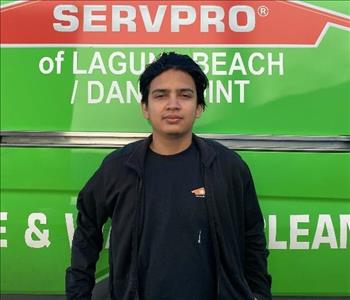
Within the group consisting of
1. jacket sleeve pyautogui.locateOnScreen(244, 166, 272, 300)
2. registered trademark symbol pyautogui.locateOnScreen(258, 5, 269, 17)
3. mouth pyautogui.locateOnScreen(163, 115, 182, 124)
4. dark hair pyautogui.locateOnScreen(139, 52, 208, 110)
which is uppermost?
registered trademark symbol pyautogui.locateOnScreen(258, 5, 269, 17)

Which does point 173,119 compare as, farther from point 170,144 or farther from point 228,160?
point 228,160

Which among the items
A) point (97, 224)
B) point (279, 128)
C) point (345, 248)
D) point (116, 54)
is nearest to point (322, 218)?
point (345, 248)

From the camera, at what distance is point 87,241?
1582 mm

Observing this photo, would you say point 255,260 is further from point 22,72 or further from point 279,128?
point 22,72

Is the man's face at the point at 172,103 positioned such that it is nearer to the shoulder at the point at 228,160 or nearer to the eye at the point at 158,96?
the eye at the point at 158,96

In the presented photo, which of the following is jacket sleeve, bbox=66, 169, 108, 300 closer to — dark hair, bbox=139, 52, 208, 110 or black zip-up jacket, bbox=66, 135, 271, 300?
black zip-up jacket, bbox=66, 135, 271, 300

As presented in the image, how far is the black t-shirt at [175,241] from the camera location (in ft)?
4.71

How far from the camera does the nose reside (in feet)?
4.66

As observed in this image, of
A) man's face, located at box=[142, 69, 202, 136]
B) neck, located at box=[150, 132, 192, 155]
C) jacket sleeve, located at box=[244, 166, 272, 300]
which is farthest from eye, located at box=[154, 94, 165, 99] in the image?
jacket sleeve, located at box=[244, 166, 272, 300]

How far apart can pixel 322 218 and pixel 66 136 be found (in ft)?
3.62

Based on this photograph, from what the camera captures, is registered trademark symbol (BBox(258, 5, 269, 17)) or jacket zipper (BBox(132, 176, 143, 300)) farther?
registered trademark symbol (BBox(258, 5, 269, 17))

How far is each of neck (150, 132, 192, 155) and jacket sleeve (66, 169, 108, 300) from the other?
22 centimetres

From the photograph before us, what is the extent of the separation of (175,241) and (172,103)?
1.39 ft

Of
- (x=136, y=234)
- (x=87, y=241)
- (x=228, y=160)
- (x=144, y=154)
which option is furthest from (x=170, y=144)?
(x=87, y=241)
